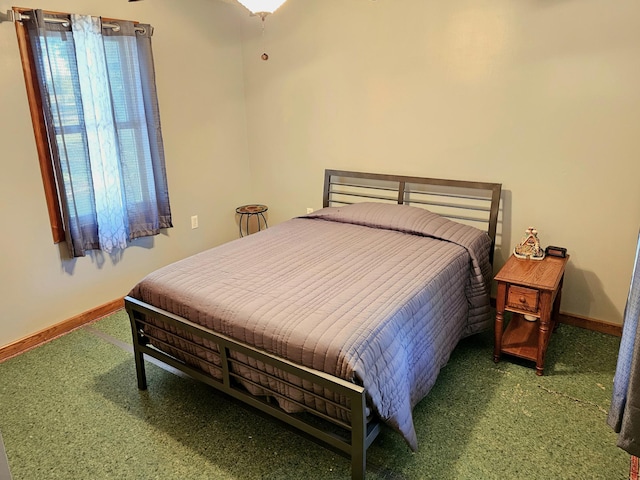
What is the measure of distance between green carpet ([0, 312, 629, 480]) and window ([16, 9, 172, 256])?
39.5 inches

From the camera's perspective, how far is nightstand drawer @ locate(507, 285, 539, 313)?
2520 millimetres

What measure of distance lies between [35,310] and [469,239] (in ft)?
9.42

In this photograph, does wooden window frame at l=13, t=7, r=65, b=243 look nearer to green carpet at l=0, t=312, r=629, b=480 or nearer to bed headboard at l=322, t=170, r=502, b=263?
green carpet at l=0, t=312, r=629, b=480

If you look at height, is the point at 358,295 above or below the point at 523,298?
above

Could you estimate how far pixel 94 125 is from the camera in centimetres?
311

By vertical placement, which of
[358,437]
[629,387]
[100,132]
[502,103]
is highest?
[502,103]

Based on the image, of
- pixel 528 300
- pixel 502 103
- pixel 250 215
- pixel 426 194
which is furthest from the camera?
pixel 250 215

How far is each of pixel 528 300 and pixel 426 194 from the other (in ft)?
4.03

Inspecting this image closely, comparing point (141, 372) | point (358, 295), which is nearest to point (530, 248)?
point (358, 295)

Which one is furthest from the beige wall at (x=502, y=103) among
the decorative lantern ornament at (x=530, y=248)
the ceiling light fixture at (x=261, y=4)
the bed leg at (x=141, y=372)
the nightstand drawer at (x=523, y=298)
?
the bed leg at (x=141, y=372)

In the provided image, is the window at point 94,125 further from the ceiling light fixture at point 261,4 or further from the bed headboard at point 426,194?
the bed headboard at point 426,194

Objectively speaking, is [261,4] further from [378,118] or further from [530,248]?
[530,248]

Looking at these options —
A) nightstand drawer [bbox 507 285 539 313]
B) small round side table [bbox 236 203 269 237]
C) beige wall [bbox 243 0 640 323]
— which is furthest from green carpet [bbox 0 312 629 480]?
small round side table [bbox 236 203 269 237]

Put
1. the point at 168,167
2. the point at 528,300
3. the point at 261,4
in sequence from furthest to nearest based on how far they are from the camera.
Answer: the point at 168,167
the point at 528,300
the point at 261,4
